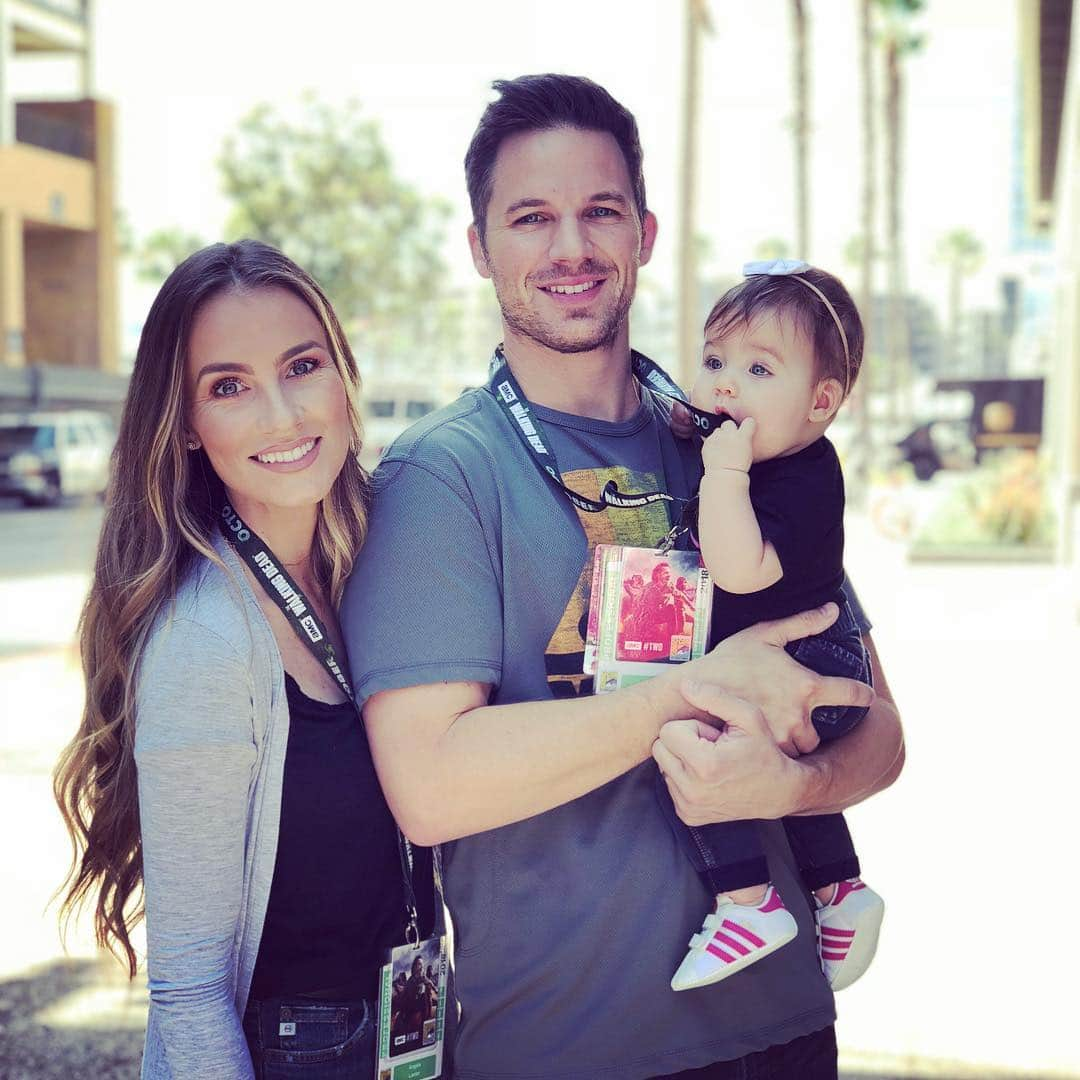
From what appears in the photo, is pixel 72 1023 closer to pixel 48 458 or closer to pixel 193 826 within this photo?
pixel 193 826

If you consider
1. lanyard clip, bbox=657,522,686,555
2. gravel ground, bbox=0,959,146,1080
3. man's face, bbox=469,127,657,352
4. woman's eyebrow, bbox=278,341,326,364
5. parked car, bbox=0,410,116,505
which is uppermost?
man's face, bbox=469,127,657,352

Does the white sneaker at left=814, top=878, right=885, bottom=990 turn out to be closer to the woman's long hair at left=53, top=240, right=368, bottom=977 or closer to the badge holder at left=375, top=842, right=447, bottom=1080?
the badge holder at left=375, top=842, right=447, bottom=1080

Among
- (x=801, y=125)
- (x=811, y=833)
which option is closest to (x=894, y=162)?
(x=801, y=125)

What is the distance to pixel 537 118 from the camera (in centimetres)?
281

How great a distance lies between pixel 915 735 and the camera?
835 centimetres

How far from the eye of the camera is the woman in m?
2.40

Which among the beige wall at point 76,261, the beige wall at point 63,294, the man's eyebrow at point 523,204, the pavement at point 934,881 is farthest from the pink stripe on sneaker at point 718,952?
the beige wall at point 63,294

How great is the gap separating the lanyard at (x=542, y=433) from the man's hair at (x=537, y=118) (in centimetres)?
35

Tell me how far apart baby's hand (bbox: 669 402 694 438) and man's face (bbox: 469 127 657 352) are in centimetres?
19

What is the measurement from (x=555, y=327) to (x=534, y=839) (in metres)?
0.98

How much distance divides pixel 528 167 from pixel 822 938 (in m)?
1.65

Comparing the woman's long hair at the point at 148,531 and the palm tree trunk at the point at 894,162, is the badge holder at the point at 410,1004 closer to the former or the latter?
the woman's long hair at the point at 148,531

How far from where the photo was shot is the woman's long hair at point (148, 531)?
2582 millimetres

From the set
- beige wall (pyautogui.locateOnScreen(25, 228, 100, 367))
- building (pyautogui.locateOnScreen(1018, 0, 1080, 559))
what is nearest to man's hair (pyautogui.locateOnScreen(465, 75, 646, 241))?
building (pyautogui.locateOnScreen(1018, 0, 1080, 559))
